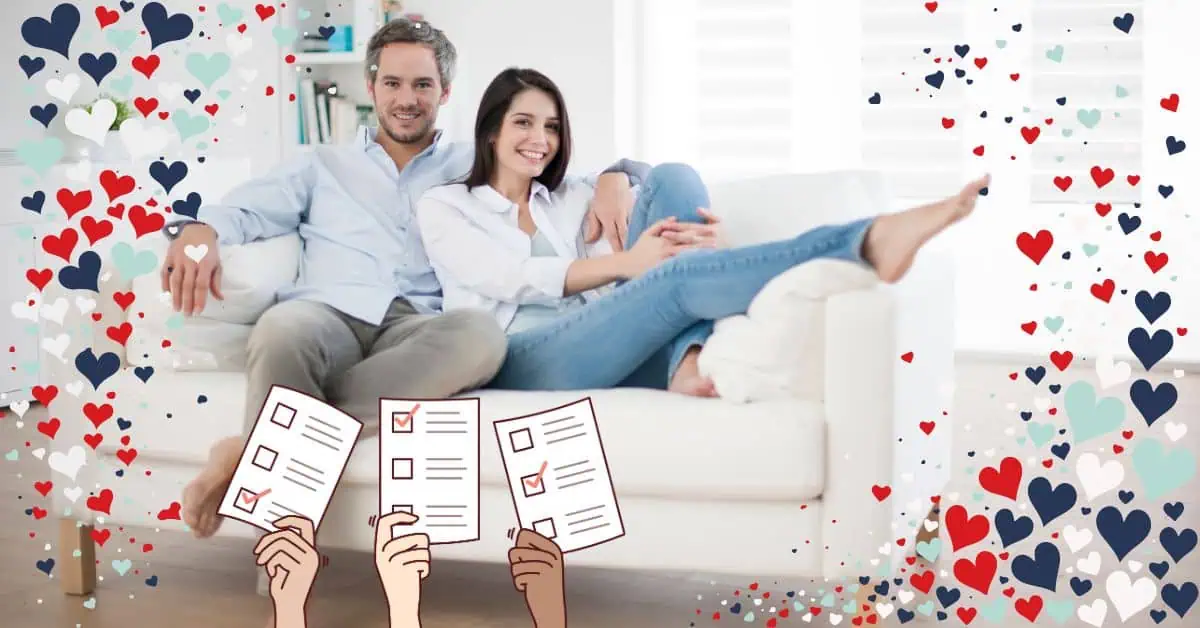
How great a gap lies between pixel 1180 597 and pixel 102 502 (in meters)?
1.86

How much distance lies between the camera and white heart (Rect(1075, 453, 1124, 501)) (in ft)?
9.68

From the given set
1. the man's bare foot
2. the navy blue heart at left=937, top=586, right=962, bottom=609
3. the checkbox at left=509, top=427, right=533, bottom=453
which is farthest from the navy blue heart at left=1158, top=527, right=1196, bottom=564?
the man's bare foot

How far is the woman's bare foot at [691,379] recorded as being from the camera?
2047mm

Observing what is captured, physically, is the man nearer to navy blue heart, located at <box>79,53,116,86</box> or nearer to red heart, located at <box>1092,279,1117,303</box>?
navy blue heart, located at <box>79,53,116,86</box>

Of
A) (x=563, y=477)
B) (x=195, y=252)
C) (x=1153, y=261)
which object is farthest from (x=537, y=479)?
(x=1153, y=261)

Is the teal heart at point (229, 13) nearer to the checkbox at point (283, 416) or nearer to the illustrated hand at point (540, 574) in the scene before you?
the checkbox at point (283, 416)

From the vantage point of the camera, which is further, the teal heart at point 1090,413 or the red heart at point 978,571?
the teal heart at point 1090,413

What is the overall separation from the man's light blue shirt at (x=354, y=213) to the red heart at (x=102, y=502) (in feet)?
1.53

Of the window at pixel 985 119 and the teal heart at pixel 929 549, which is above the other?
the window at pixel 985 119

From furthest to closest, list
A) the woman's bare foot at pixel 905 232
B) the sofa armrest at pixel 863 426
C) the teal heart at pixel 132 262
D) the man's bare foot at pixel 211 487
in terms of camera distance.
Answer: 1. the teal heart at pixel 132 262
2. the man's bare foot at pixel 211 487
3. the sofa armrest at pixel 863 426
4. the woman's bare foot at pixel 905 232

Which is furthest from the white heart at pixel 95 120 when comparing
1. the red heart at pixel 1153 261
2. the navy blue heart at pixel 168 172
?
the red heart at pixel 1153 261

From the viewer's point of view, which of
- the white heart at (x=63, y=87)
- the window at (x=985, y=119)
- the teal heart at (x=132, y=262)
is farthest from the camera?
the window at (x=985, y=119)

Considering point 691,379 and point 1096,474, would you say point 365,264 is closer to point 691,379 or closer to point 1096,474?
point 691,379

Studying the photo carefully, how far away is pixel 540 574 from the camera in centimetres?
196
